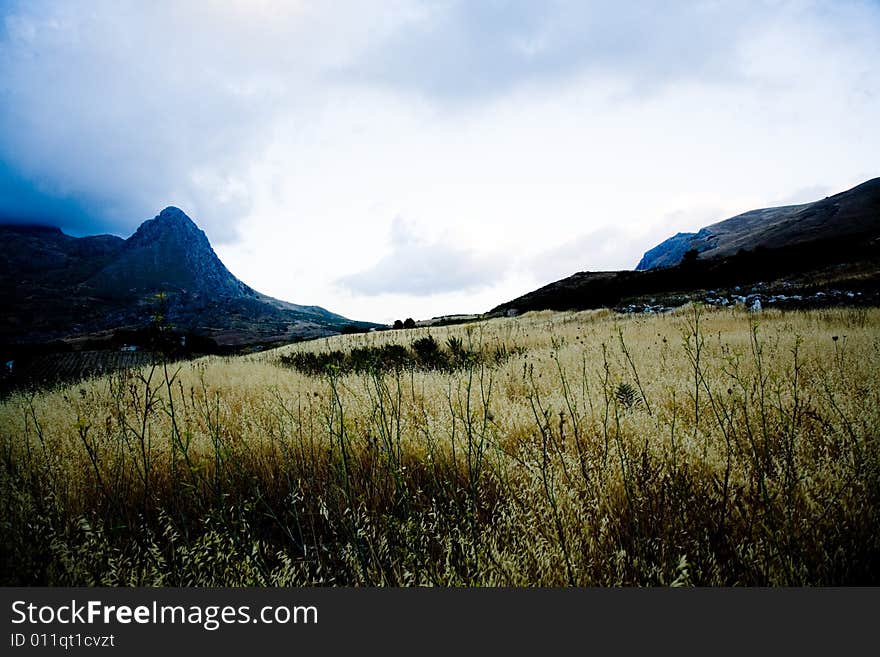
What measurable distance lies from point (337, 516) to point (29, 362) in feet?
60.2

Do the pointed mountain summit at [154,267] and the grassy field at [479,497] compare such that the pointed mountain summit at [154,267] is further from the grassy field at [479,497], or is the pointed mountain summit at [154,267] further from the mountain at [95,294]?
the grassy field at [479,497]

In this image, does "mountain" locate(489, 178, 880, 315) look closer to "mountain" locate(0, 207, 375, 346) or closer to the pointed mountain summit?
"mountain" locate(0, 207, 375, 346)

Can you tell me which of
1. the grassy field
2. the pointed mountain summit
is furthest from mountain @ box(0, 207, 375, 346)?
the grassy field

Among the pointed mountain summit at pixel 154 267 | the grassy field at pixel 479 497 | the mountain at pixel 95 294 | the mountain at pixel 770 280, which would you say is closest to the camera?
the grassy field at pixel 479 497

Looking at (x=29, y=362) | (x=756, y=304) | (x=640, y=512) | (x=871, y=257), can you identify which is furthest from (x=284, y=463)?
(x=871, y=257)

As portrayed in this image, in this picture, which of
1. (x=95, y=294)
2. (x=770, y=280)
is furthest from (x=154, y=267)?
(x=770, y=280)

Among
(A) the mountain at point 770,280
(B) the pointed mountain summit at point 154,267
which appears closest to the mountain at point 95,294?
(B) the pointed mountain summit at point 154,267

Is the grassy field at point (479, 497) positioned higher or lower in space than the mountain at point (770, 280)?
lower

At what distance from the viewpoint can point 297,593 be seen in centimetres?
154

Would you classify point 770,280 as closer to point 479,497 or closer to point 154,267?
point 479,497

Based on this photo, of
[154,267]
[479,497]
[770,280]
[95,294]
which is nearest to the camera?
[479,497]

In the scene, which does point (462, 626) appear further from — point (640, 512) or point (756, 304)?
point (756, 304)

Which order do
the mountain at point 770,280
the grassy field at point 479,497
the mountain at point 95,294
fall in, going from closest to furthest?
the grassy field at point 479,497 → the mountain at point 770,280 → the mountain at point 95,294

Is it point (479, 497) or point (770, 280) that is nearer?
point (479, 497)
